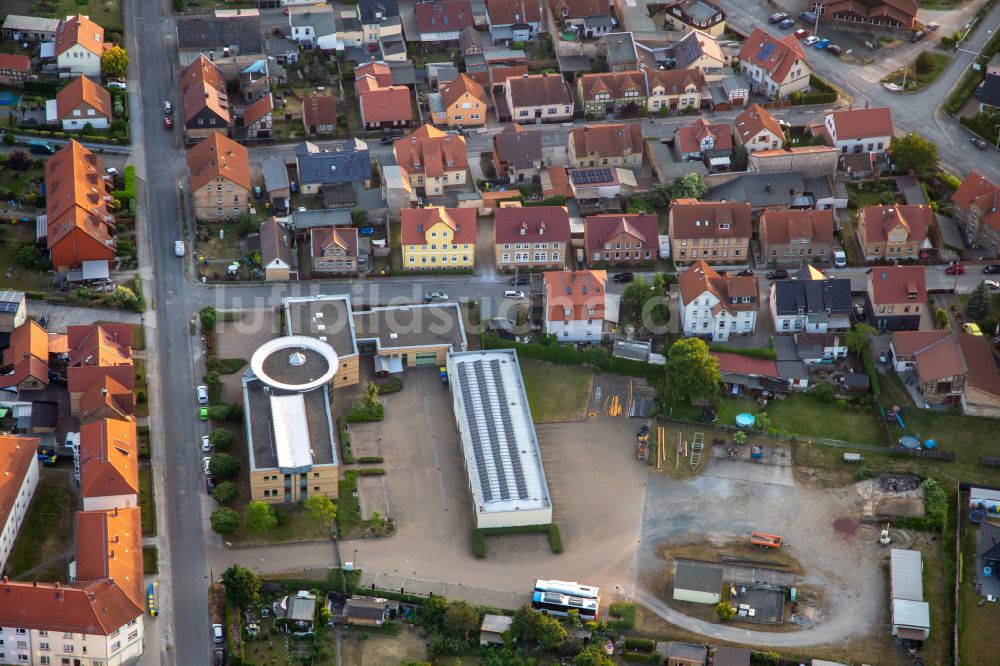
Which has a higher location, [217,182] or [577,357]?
[217,182]

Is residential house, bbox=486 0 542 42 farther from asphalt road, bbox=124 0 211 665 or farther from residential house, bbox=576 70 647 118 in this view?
asphalt road, bbox=124 0 211 665

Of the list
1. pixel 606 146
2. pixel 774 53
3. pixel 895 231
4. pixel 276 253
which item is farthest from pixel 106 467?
pixel 774 53

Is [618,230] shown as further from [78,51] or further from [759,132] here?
[78,51]

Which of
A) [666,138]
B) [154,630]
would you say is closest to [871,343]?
[666,138]

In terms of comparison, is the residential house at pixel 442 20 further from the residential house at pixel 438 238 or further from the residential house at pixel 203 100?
the residential house at pixel 438 238

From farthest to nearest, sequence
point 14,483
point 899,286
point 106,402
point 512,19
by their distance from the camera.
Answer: point 512,19 < point 899,286 < point 106,402 < point 14,483
